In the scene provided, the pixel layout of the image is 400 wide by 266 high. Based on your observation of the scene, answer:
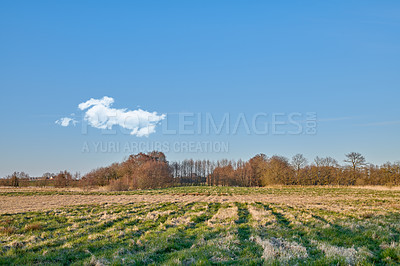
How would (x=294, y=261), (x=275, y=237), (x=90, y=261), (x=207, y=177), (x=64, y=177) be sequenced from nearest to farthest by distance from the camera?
(x=294, y=261)
(x=90, y=261)
(x=275, y=237)
(x=64, y=177)
(x=207, y=177)

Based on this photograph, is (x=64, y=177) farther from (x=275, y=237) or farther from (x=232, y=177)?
(x=275, y=237)

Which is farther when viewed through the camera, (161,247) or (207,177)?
(207,177)

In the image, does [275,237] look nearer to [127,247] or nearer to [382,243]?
[382,243]

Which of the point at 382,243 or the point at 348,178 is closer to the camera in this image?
the point at 382,243

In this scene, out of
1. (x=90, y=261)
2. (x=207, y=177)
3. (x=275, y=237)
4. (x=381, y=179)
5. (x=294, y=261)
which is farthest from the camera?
(x=207, y=177)

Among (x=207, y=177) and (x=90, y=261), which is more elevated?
(x=90, y=261)

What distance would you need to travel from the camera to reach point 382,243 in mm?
8742

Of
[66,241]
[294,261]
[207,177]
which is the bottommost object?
[207,177]

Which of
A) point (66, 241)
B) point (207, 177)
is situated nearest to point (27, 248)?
point (66, 241)

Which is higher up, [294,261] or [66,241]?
[294,261]

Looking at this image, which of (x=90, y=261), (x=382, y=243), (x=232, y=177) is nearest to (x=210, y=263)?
(x=90, y=261)

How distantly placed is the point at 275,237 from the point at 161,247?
176 inches

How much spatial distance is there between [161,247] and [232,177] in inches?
3687

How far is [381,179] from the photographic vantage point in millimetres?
73812
